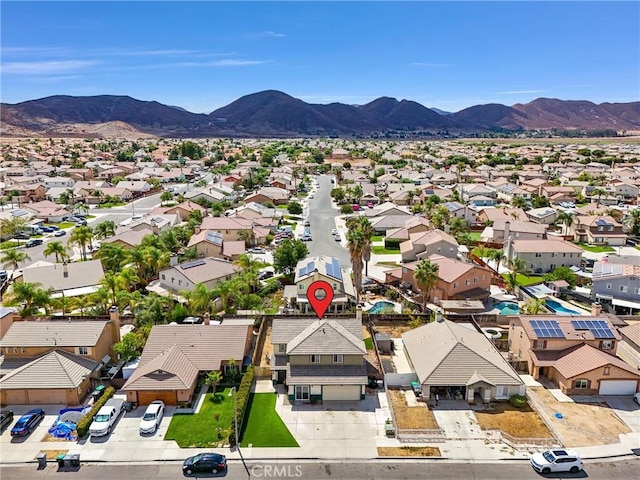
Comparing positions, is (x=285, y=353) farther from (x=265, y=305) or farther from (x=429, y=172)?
(x=429, y=172)

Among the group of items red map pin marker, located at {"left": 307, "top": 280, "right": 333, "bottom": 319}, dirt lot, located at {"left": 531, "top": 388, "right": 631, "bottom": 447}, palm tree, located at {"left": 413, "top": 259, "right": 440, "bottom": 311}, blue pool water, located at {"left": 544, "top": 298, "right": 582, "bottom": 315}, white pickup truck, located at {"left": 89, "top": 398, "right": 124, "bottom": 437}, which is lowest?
blue pool water, located at {"left": 544, "top": 298, "right": 582, "bottom": 315}

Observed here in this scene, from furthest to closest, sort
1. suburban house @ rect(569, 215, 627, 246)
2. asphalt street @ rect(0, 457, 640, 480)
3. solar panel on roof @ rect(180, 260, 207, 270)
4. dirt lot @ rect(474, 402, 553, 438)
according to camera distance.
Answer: suburban house @ rect(569, 215, 627, 246), solar panel on roof @ rect(180, 260, 207, 270), dirt lot @ rect(474, 402, 553, 438), asphalt street @ rect(0, 457, 640, 480)

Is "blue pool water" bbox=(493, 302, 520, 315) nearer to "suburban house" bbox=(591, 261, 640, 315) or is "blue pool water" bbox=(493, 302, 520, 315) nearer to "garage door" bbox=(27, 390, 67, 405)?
"suburban house" bbox=(591, 261, 640, 315)

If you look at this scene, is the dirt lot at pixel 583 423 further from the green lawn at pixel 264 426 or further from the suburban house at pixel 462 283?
the suburban house at pixel 462 283

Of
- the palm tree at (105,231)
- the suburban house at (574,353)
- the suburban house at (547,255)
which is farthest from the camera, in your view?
the palm tree at (105,231)

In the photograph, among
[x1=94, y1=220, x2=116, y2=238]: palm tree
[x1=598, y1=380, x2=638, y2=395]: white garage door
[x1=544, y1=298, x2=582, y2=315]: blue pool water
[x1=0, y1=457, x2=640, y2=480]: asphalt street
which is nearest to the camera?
[x1=0, y1=457, x2=640, y2=480]: asphalt street

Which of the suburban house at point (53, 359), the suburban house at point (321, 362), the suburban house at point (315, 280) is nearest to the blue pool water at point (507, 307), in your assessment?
the suburban house at point (315, 280)

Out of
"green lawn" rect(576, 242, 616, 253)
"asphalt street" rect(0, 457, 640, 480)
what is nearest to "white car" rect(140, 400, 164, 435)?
"asphalt street" rect(0, 457, 640, 480)
